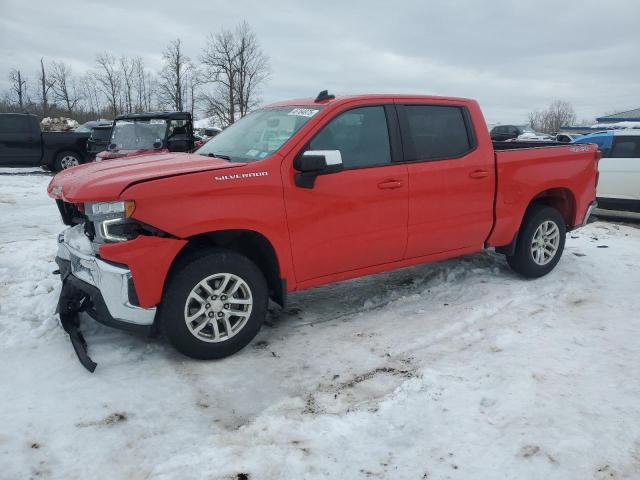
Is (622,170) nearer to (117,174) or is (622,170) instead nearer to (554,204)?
(554,204)

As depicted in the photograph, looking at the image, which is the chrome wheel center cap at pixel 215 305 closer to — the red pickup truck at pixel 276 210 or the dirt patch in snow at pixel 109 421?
the red pickup truck at pixel 276 210

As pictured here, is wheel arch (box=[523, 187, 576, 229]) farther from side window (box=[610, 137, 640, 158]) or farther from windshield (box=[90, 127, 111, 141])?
windshield (box=[90, 127, 111, 141])

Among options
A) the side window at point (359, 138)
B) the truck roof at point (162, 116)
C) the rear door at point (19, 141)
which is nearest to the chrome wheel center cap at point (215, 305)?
the side window at point (359, 138)

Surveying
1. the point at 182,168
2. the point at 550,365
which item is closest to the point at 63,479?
the point at 182,168

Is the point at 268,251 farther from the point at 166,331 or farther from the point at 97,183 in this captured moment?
the point at 97,183

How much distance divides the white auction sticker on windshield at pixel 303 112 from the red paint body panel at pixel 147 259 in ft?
4.72

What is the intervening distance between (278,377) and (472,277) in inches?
110

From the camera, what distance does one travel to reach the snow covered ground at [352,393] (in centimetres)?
251

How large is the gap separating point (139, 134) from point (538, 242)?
826 cm

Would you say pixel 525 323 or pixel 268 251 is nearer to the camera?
pixel 268 251

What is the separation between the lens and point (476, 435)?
106 inches

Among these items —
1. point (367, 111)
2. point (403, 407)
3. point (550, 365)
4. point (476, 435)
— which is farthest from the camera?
point (367, 111)

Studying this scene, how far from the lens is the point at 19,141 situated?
14.5 metres

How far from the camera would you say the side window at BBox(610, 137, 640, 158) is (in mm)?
9180
